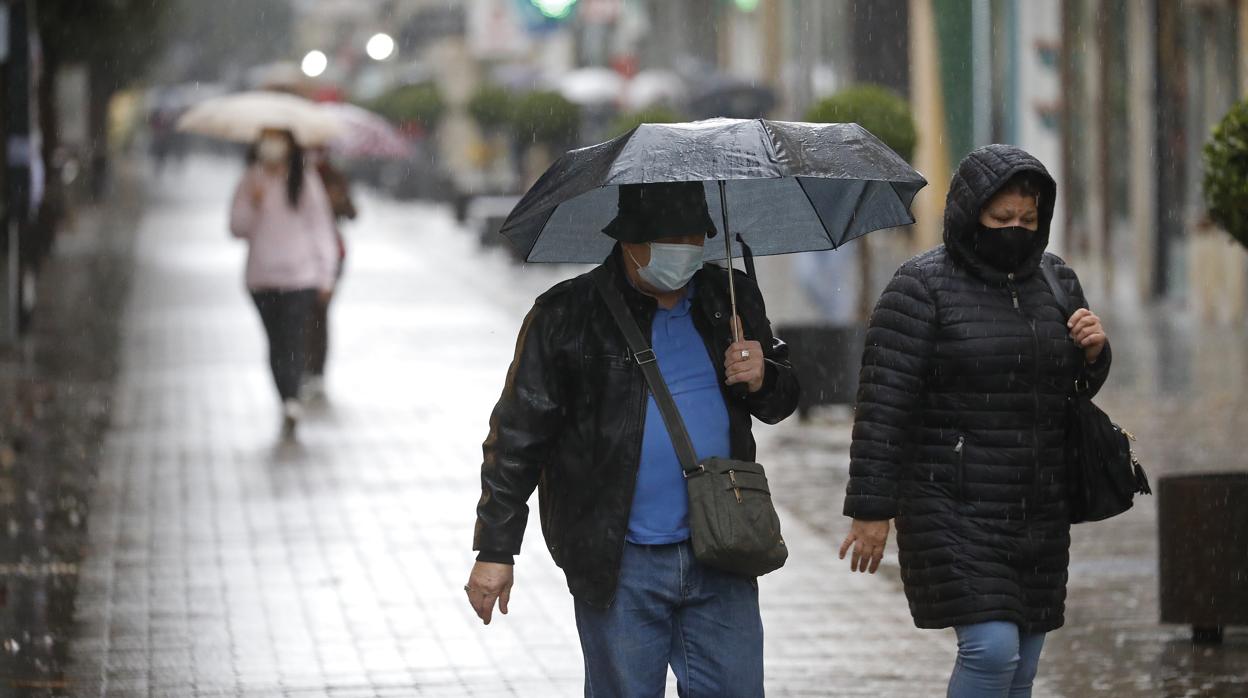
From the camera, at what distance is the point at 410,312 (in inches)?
837

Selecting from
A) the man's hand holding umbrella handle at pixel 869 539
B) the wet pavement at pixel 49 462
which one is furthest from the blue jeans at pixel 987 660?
the wet pavement at pixel 49 462

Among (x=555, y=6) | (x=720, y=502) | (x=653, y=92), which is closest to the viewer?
(x=720, y=502)

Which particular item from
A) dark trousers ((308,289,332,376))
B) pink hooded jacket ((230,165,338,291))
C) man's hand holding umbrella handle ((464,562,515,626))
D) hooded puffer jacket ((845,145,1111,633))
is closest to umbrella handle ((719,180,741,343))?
hooded puffer jacket ((845,145,1111,633))

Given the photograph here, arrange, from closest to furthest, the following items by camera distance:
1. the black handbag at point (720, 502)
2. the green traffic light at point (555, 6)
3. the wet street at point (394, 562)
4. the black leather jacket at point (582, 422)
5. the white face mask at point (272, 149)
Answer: the black handbag at point (720, 502)
the black leather jacket at point (582, 422)
the wet street at point (394, 562)
the white face mask at point (272, 149)
the green traffic light at point (555, 6)

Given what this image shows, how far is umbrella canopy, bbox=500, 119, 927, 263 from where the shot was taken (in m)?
4.54

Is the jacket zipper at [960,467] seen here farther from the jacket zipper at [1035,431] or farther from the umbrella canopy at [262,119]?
the umbrella canopy at [262,119]

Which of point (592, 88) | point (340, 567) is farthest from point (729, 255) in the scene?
point (592, 88)

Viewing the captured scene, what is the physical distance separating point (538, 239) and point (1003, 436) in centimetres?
118

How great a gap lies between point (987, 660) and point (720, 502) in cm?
89

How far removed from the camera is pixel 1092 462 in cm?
507

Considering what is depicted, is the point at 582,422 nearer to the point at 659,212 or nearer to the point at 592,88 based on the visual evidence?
the point at 659,212

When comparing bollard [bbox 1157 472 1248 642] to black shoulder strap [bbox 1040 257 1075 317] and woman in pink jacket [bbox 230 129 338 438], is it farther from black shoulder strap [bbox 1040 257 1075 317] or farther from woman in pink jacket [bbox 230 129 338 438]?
woman in pink jacket [bbox 230 129 338 438]

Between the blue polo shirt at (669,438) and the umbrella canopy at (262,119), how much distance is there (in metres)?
8.22

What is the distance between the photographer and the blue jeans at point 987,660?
16.4 ft
